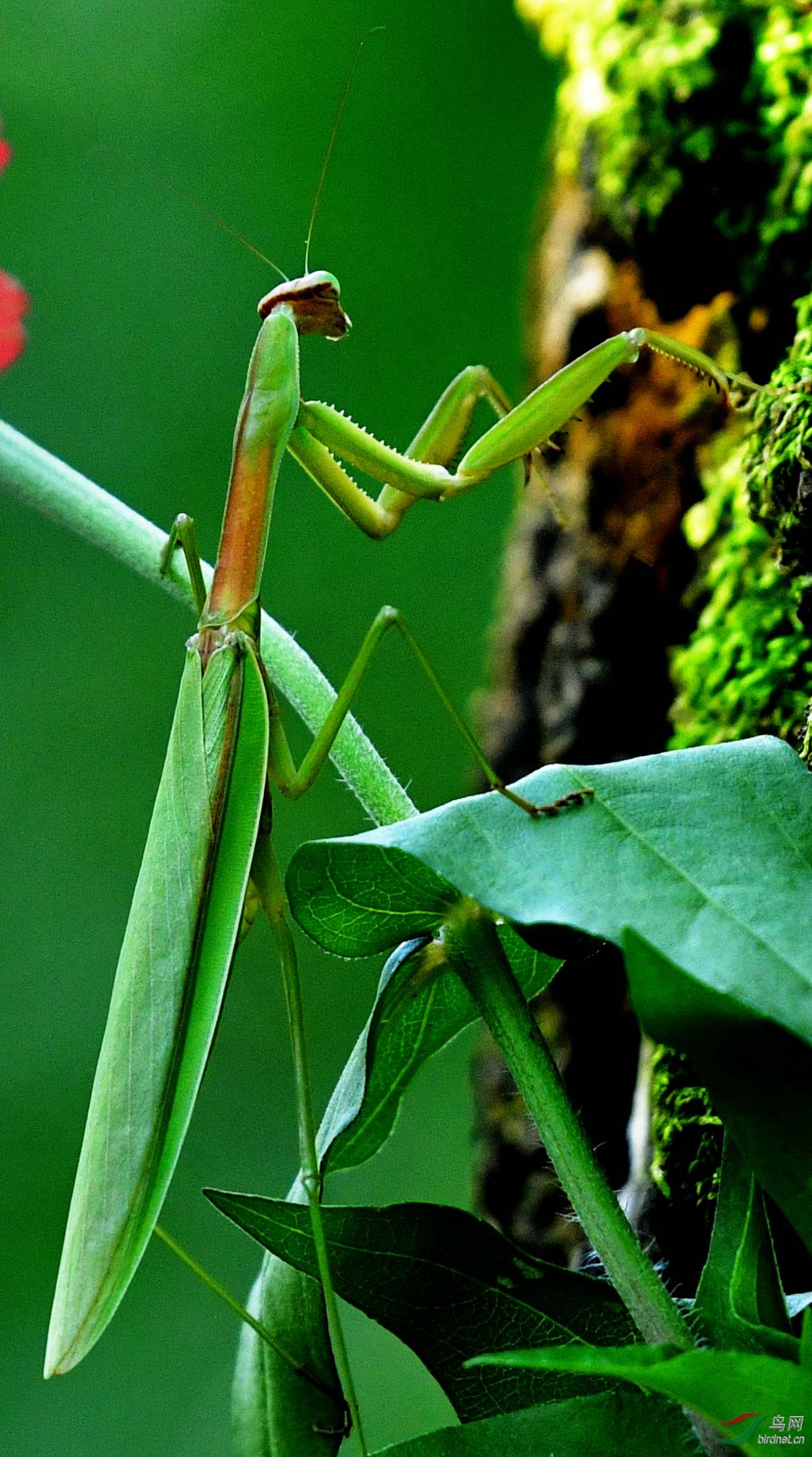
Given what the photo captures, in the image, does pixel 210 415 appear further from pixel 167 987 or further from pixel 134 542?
pixel 167 987

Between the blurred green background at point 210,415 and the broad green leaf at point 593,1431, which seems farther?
the blurred green background at point 210,415

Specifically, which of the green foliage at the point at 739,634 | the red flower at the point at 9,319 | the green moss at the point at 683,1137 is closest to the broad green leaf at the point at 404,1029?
the green moss at the point at 683,1137

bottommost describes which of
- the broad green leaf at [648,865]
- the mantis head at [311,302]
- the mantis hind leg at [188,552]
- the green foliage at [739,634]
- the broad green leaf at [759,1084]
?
the broad green leaf at [759,1084]

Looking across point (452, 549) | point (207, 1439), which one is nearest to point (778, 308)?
point (452, 549)

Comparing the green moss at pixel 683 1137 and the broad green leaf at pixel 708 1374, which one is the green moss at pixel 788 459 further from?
the broad green leaf at pixel 708 1374

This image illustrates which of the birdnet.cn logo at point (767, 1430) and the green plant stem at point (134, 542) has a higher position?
the green plant stem at point (134, 542)

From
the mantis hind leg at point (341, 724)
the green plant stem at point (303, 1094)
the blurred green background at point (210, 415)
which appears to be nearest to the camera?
the green plant stem at point (303, 1094)

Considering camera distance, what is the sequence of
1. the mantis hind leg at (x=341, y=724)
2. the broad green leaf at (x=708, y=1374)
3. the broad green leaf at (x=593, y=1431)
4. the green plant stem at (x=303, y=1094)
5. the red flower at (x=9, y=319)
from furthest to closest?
the red flower at (x=9, y=319) < the mantis hind leg at (x=341, y=724) < the green plant stem at (x=303, y=1094) < the broad green leaf at (x=593, y=1431) < the broad green leaf at (x=708, y=1374)

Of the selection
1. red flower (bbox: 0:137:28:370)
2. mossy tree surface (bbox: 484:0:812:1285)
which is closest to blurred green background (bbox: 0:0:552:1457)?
mossy tree surface (bbox: 484:0:812:1285)
